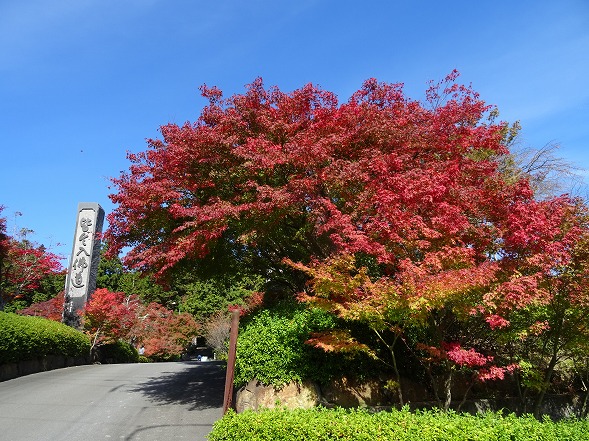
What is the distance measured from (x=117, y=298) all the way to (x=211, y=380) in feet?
31.5

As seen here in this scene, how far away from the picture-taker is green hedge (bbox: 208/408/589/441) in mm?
4789

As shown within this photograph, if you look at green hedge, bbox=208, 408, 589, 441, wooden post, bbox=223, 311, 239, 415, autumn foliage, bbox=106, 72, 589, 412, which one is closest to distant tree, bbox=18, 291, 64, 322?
autumn foliage, bbox=106, 72, 589, 412

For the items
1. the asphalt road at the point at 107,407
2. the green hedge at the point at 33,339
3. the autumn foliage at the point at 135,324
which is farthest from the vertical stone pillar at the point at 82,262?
the asphalt road at the point at 107,407

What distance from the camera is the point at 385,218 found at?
653 cm

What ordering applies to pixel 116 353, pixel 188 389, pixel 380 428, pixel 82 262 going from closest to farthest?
pixel 380 428, pixel 188 389, pixel 82 262, pixel 116 353

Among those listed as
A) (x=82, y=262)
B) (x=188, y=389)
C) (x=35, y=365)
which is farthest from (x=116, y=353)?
(x=188, y=389)

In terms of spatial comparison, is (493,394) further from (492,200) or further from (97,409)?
(97,409)

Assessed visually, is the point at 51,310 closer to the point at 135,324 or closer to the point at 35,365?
the point at 135,324

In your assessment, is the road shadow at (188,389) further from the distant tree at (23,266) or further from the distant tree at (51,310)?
the distant tree at (23,266)

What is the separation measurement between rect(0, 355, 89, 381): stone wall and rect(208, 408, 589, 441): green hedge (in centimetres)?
844

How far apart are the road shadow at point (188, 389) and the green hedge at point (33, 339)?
3.38m

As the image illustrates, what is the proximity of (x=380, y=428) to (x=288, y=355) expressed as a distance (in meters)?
2.87

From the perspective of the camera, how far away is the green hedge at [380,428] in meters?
4.79

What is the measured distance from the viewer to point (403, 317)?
6605 mm
